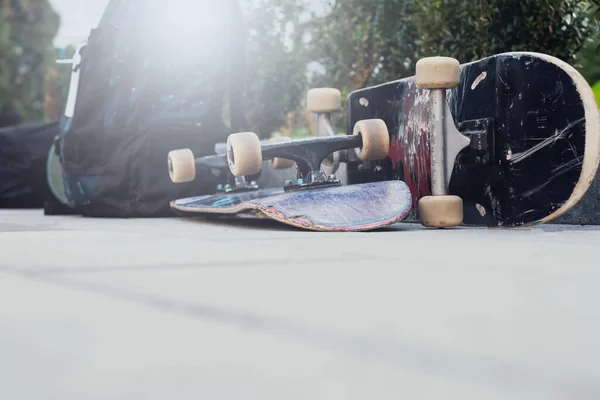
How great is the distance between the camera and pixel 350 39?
16.0ft

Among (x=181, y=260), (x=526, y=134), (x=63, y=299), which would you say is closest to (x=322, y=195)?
(x=526, y=134)

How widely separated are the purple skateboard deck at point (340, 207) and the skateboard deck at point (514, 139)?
0.22 m

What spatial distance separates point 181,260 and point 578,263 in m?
0.81

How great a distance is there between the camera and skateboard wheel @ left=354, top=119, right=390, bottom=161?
9.10 ft

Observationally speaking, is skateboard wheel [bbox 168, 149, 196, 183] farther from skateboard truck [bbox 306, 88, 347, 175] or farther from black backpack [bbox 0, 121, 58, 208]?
black backpack [bbox 0, 121, 58, 208]

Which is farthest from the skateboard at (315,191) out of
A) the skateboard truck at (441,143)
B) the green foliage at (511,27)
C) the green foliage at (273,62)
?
the green foliage at (273,62)

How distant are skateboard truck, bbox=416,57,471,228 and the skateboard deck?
0.04 m

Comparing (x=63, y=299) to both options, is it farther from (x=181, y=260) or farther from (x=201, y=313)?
(x=181, y=260)

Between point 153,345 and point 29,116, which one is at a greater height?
point 29,116

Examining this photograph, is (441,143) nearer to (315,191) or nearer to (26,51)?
(315,191)

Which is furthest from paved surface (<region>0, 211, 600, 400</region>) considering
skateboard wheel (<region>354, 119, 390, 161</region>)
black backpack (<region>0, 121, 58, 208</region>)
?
black backpack (<region>0, 121, 58, 208</region>)

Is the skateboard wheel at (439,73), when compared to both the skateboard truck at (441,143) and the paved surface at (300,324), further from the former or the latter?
the paved surface at (300,324)

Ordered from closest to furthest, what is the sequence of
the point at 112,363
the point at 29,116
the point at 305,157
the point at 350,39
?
the point at 112,363
the point at 305,157
the point at 350,39
the point at 29,116

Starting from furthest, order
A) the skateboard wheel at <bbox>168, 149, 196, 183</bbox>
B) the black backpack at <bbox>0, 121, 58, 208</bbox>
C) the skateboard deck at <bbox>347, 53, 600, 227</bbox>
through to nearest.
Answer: the black backpack at <bbox>0, 121, 58, 208</bbox> → the skateboard wheel at <bbox>168, 149, 196, 183</bbox> → the skateboard deck at <bbox>347, 53, 600, 227</bbox>
